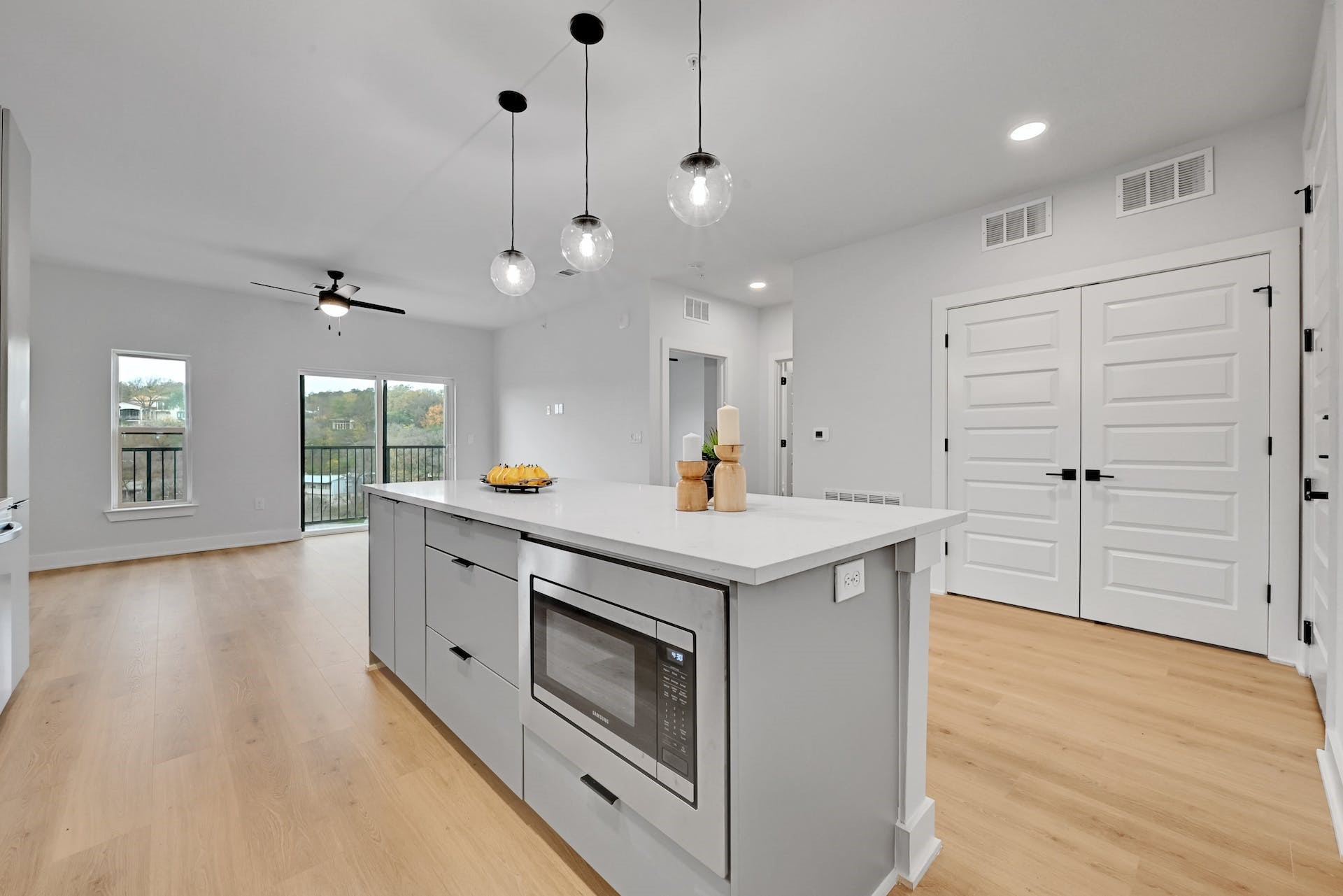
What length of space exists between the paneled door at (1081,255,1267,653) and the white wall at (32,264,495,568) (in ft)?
22.5

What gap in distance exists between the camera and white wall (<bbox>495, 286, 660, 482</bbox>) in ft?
17.7

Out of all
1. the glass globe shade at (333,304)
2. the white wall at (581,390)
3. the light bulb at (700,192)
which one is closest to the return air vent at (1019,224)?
the light bulb at (700,192)

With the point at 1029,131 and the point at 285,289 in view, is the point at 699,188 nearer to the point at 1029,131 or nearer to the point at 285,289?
the point at 1029,131

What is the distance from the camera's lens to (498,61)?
2.21 m

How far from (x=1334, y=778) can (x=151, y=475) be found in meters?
7.80

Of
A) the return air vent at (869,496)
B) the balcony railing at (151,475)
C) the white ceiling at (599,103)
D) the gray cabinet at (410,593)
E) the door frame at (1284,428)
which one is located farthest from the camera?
the balcony railing at (151,475)

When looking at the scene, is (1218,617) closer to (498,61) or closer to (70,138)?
(498,61)

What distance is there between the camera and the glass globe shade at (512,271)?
99.3 inches

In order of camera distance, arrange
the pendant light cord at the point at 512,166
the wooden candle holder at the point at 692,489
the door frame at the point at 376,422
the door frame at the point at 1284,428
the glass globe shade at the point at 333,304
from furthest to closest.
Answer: the door frame at the point at 376,422 → the glass globe shade at the point at 333,304 → the pendant light cord at the point at 512,166 → the door frame at the point at 1284,428 → the wooden candle holder at the point at 692,489

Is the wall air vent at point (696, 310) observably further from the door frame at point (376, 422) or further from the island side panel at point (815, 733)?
the island side panel at point (815, 733)

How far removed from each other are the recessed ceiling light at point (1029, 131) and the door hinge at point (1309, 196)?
105 centimetres

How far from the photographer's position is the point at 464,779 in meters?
1.79

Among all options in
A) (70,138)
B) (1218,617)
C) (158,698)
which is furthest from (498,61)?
(1218,617)

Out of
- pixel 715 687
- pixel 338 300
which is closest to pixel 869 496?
pixel 715 687
